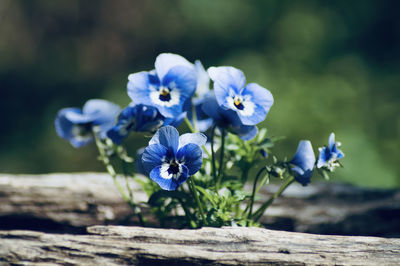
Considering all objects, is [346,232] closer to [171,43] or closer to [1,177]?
[1,177]

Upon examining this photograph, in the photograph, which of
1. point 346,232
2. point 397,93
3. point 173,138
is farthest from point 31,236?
point 397,93

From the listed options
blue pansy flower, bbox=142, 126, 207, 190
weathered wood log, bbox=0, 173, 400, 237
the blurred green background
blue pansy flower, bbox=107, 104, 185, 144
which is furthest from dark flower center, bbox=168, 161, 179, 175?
the blurred green background

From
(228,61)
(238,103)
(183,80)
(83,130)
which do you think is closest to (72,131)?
(83,130)

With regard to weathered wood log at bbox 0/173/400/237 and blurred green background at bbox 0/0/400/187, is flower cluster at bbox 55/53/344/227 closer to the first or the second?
weathered wood log at bbox 0/173/400/237

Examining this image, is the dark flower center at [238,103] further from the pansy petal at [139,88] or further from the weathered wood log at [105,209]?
the weathered wood log at [105,209]

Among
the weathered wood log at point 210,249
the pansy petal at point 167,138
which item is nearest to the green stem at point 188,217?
the weathered wood log at point 210,249

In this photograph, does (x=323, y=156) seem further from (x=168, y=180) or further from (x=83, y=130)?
(x=83, y=130)
